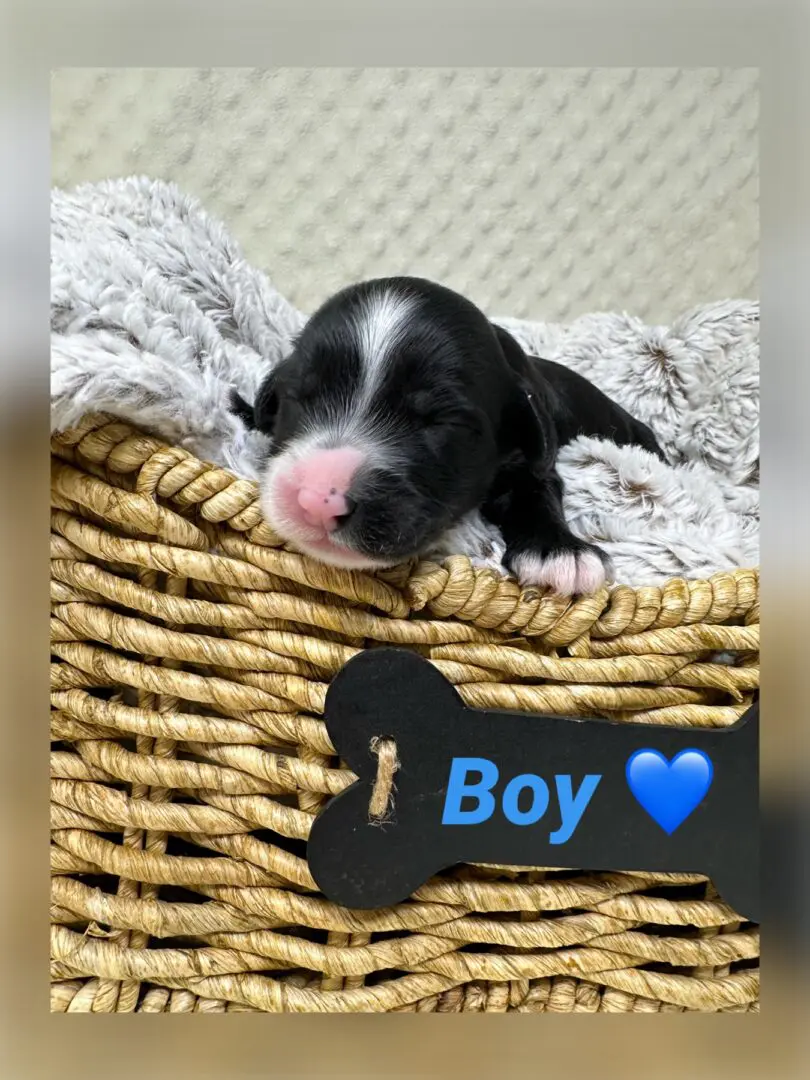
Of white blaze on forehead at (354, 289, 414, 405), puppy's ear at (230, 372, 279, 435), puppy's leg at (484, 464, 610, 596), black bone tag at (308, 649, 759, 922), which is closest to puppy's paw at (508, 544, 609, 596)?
puppy's leg at (484, 464, 610, 596)

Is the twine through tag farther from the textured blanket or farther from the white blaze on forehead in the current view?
the white blaze on forehead

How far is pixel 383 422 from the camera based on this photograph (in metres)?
0.97

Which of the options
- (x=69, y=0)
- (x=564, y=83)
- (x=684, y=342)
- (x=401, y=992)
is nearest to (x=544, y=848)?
(x=401, y=992)

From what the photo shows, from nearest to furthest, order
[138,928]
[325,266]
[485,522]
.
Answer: [138,928] → [485,522] → [325,266]

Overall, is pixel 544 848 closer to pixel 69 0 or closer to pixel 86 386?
pixel 86 386

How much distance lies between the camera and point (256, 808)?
84cm

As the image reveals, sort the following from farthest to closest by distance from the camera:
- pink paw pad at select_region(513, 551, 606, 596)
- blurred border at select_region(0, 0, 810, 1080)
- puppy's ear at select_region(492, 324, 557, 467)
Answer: puppy's ear at select_region(492, 324, 557, 467)
pink paw pad at select_region(513, 551, 606, 596)
blurred border at select_region(0, 0, 810, 1080)

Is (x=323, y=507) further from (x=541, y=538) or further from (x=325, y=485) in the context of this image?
(x=541, y=538)

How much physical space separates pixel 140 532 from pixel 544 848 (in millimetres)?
493

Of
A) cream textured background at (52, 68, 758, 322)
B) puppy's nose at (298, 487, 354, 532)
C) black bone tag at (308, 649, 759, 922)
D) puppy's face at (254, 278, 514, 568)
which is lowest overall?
black bone tag at (308, 649, 759, 922)

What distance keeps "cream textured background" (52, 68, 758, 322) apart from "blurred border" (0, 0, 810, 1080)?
37 mm

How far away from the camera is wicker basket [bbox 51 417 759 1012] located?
828 millimetres
